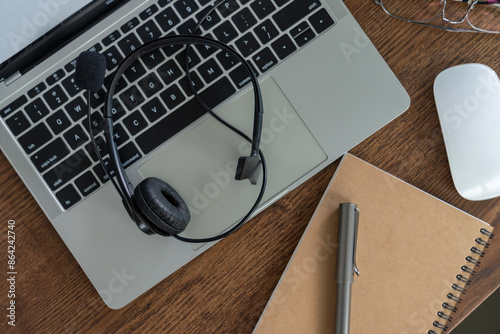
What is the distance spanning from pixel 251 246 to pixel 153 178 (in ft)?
0.58

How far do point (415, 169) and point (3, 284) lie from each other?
0.63 metres

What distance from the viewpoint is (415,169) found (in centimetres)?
60

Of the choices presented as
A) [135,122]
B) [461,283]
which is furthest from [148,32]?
[461,283]

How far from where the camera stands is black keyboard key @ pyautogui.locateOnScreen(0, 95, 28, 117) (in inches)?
22.4

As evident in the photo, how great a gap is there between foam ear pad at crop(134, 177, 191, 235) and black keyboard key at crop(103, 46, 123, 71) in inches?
7.0

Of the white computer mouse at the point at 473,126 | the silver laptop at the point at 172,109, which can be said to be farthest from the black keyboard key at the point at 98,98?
the white computer mouse at the point at 473,126

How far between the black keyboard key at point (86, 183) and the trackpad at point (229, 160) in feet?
0.22

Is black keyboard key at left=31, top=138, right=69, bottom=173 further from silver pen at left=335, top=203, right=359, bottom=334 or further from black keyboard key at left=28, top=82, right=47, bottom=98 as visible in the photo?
silver pen at left=335, top=203, right=359, bottom=334

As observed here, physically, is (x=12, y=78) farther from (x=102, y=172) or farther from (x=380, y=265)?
(x=380, y=265)

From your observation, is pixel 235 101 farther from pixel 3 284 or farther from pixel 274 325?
pixel 3 284

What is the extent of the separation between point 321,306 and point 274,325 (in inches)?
2.9

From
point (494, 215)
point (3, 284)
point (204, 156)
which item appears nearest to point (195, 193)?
point (204, 156)

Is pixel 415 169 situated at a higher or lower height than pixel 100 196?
lower

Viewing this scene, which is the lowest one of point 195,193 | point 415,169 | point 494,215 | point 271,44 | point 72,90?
point 494,215
